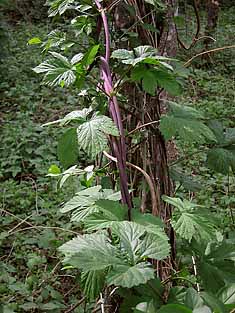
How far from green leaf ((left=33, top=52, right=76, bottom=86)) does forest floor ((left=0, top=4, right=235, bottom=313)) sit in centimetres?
46

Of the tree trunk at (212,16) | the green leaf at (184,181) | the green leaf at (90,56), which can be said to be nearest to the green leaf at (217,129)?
the green leaf at (184,181)

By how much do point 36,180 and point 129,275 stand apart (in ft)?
9.16

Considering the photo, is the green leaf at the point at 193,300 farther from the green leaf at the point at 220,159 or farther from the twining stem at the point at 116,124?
the green leaf at the point at 220,159

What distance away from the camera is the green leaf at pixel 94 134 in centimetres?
88

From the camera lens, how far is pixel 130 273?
0.75 metres

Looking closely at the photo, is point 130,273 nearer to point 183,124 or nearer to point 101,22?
point 183,124

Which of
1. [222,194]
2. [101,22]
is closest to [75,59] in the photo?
[101,22]

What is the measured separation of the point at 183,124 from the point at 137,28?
0.38 metres

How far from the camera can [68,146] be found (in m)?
0.97

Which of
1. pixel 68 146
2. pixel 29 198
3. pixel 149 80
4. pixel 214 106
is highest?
pixel 149 80

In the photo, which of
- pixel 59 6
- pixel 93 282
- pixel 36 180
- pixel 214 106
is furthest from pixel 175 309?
pixel 214 106

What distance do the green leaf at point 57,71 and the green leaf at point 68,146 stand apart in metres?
0.11

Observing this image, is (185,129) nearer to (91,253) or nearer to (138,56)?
(138,56)

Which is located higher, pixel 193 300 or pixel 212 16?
pixel 212 16
